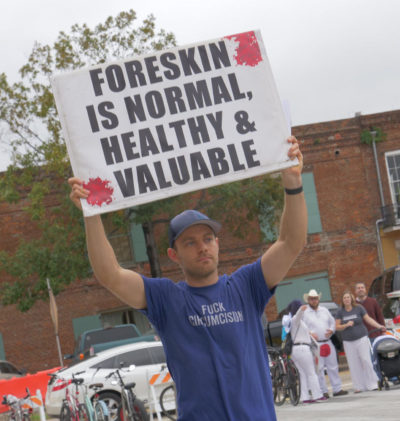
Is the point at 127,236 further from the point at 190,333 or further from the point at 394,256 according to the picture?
the point at 190,333

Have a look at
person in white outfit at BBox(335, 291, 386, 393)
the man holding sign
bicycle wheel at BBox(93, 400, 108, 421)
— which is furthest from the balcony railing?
the man holding sign

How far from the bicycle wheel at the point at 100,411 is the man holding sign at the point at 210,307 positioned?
37.8 feet

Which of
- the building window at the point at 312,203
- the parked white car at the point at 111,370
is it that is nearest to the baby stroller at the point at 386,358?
the parked white car at the point at 111,370

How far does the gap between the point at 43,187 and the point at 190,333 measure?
2764cm

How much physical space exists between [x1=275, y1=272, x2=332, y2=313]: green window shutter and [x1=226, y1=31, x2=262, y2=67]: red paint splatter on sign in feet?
108

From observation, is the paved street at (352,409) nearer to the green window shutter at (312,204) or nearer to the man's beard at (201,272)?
the man's beard at (201,272)

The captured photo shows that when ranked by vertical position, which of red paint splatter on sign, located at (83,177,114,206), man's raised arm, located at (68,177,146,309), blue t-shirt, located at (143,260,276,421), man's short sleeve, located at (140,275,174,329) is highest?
red paint splatter on sign, located at (83,177,114,206)

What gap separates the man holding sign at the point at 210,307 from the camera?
14.2 feet

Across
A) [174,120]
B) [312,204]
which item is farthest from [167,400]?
[312,204]

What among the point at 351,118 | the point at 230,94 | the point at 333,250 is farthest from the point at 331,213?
the point at 230,94

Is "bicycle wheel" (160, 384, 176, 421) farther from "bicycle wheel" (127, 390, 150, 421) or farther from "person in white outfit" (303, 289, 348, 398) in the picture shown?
"person in white outfit" (303, 289, 348, 398)

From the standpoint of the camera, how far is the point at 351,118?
39.3 m

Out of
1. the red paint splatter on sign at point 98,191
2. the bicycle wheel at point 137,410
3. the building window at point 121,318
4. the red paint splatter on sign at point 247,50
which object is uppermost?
the red paint splatter on sign at point 247,50

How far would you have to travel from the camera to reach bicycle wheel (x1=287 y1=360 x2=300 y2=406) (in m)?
17.1
